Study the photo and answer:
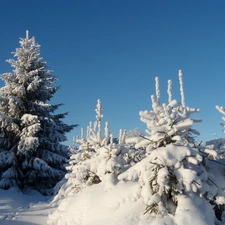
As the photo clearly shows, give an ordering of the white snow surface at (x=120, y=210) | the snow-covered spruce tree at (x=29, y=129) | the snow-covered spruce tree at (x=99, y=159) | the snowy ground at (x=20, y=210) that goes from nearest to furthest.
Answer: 1. the white snow surface at (x=120, y=210)
2. the snow-covered spruce tree at (x=99, y=159)
3. the snowy ground at (x=20, y=210)
4. the snow-covered spruce tree at (x=29, y=129)

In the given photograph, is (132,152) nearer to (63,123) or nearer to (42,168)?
(42,168)

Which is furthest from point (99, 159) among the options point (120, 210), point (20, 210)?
point (20, 210)

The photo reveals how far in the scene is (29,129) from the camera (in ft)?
43.3

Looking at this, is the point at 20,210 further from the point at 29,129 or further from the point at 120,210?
the point at 120,210

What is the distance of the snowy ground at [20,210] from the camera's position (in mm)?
7590

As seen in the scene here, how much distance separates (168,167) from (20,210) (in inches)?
270

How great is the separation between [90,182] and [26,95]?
9.24 meters

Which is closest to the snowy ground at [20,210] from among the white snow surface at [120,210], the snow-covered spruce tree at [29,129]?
the white snow surface at [120,210]

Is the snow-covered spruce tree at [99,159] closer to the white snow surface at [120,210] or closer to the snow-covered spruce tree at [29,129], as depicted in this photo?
the white snow surface at [120,210]

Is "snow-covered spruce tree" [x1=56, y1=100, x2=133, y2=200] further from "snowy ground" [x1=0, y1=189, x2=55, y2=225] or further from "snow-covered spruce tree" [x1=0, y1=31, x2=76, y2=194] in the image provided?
"snow-covered spruce tree" [x1=0, y1=31, x2=76, y2=194]

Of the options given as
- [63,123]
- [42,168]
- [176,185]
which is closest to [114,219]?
[176,185]

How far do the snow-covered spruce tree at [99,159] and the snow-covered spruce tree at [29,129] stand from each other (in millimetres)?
5578

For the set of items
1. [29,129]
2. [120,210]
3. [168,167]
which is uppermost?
[29,129]

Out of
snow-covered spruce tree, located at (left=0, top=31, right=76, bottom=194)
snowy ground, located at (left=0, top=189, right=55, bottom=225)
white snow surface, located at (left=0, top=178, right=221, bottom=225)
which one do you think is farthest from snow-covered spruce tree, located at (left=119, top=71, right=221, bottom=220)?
snow-covered spruce tree, located at (left=0, top=31, right=76, bottom=194)
